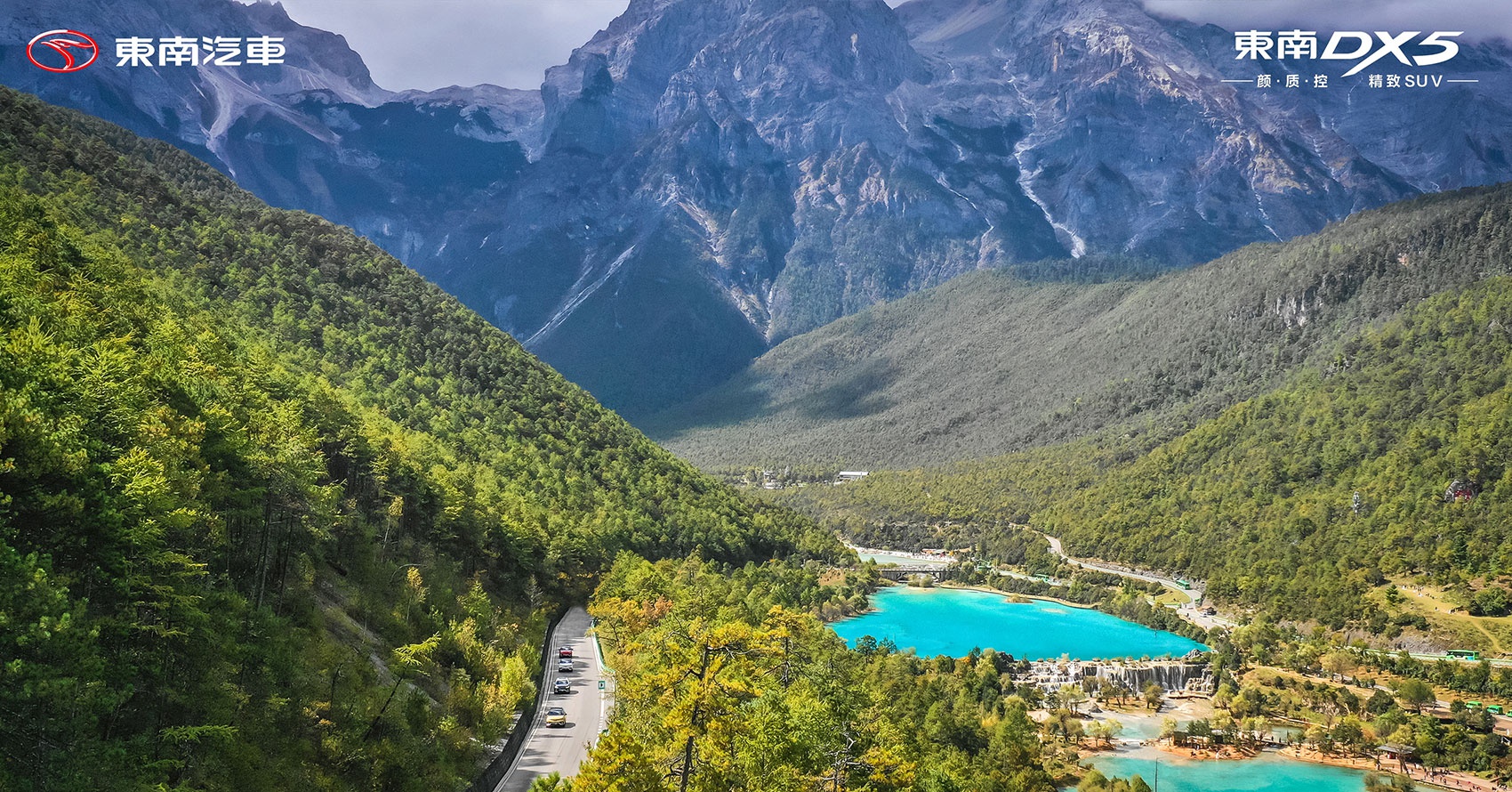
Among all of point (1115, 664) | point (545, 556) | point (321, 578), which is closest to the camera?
point (321, 578)

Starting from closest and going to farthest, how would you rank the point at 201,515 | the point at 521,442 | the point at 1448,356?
the point at 201,515, the point at 521,442, the point at 1448,356

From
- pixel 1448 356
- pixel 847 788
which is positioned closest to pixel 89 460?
pixel 847 788

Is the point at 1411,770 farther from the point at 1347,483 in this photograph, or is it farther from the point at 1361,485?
the point at 1347,483

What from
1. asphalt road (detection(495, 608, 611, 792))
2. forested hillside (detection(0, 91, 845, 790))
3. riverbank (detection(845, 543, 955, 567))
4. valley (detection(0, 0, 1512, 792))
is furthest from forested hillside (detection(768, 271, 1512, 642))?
asphalt road (detection(495, 608, 611, 792))

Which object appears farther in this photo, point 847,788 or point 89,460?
point 847,788

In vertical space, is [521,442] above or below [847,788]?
above

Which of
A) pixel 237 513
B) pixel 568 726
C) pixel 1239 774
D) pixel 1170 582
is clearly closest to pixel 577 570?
pixel 568 726

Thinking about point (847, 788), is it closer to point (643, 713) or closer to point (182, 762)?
point (643, 713)
